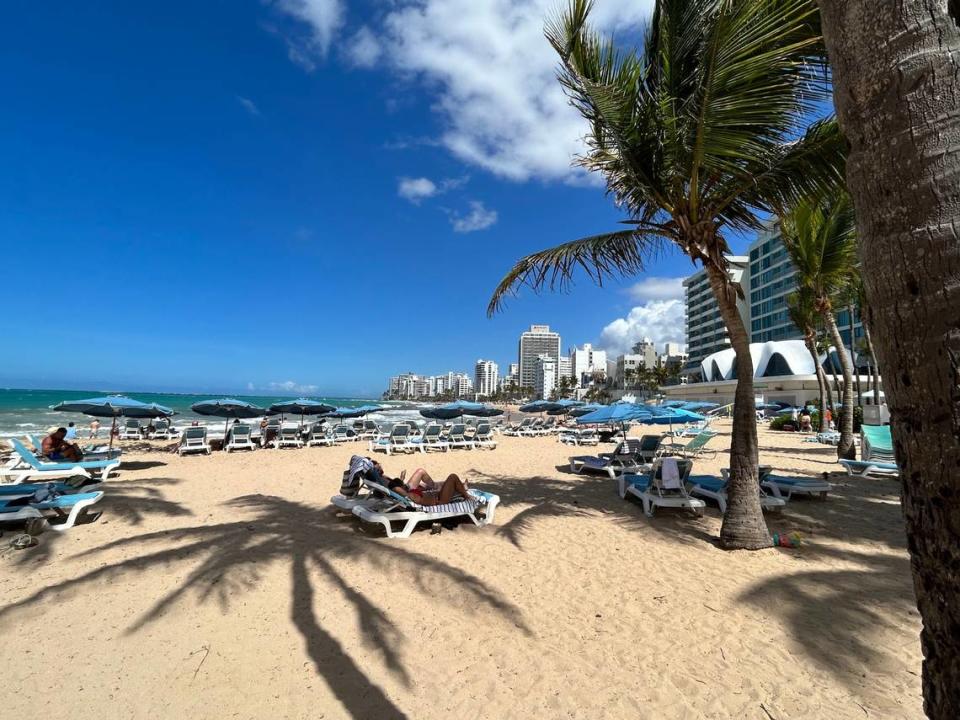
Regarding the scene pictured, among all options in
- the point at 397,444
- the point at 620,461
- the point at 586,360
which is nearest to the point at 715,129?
the point at 620,461

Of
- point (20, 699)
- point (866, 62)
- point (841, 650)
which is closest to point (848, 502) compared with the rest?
point (841, 650)

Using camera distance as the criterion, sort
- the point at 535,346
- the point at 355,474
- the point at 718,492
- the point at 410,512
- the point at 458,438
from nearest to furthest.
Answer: the point at 410,512, the point at 355,474, the point at 718,492, the point at 458,438, the point at 535,346

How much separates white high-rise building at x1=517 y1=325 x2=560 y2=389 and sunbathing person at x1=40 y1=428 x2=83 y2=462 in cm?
17719

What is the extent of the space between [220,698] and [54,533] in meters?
4.70

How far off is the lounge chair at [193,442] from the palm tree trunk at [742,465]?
14600mm

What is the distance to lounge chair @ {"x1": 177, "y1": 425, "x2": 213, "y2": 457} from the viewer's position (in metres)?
14.9

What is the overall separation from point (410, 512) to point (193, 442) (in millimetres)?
11987

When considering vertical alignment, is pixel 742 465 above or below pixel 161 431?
above

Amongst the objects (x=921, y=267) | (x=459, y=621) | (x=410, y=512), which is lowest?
(x=459, y=621)

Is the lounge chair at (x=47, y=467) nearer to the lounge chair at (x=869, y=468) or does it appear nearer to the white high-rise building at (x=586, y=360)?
the lounge chair at (x=869, y=468)

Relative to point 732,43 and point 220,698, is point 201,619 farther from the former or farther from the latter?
point 732,43

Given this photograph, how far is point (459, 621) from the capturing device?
3.90 m

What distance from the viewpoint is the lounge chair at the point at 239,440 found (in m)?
15.8

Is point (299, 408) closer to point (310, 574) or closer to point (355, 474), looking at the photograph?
point (355, 474)
